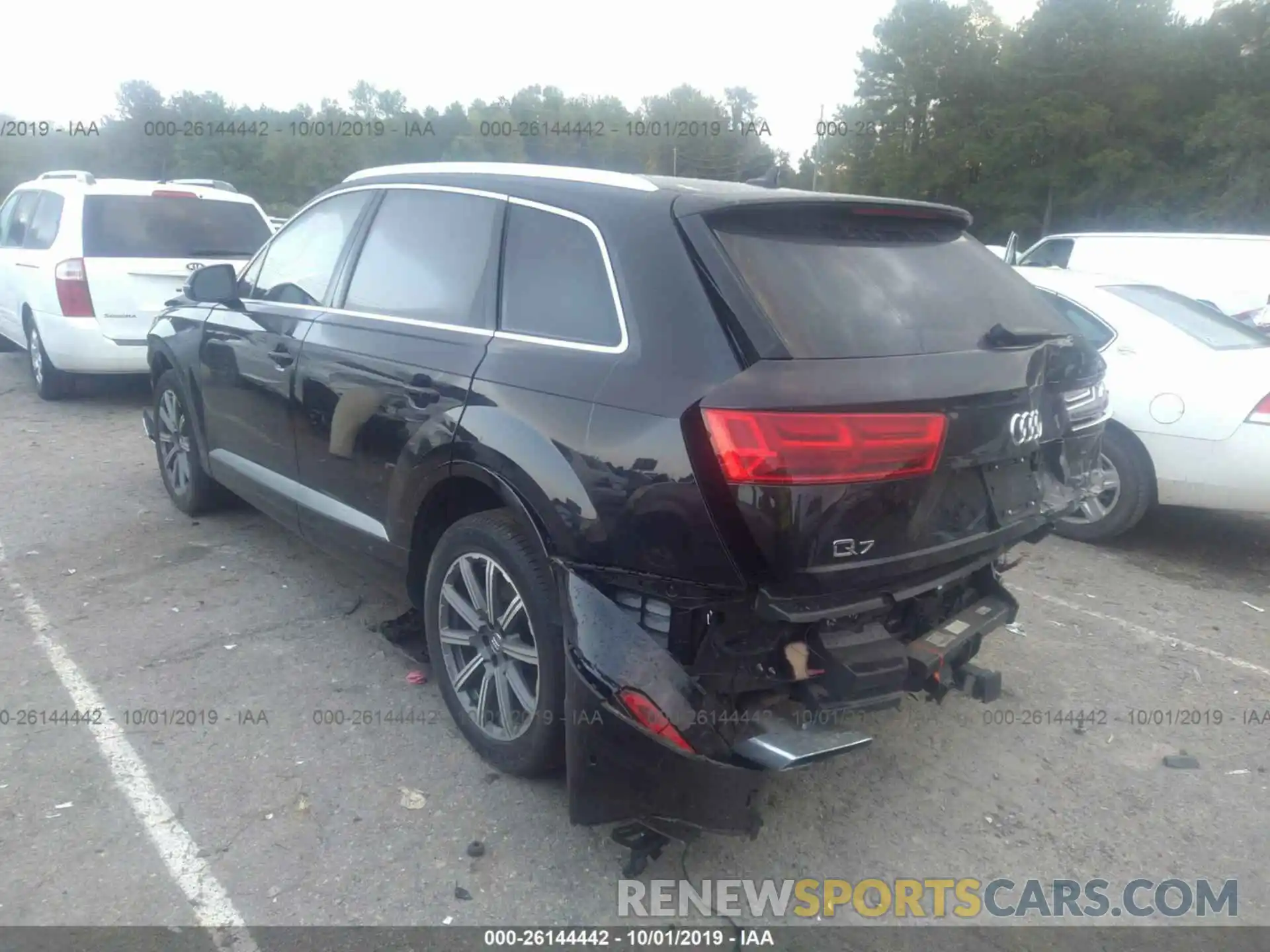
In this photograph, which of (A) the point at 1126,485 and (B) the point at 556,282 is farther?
(A) the point at 1126,485

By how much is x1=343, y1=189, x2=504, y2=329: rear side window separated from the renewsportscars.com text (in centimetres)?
185

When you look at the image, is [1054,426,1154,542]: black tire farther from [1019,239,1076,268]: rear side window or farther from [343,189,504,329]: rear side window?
[1019,239,1076,268]: rear side window

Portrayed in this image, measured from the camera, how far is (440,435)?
3.14 metres

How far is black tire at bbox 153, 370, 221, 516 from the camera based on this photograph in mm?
5273

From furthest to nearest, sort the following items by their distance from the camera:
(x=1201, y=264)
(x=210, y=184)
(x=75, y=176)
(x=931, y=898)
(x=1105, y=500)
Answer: (x=1201, y=264) < (x=210, y=184) < (x=75, y=176) < (x=1105, y=500) < (x=931, y=898)

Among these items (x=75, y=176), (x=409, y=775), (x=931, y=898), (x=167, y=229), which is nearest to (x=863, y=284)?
(x=931, y=898)

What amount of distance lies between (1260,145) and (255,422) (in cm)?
3362

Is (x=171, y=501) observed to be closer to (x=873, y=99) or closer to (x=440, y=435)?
(x=440, y=435)

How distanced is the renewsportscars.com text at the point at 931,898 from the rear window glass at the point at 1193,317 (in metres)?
3.80

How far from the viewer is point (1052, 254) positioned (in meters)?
15.0

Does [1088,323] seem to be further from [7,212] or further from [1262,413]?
[7,212]

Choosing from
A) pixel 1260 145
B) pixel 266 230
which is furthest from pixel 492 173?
pixel 1260 145

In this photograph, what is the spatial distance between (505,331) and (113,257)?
19.6 feet

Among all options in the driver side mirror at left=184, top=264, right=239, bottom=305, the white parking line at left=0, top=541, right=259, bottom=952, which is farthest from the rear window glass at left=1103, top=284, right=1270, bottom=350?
the white parking line at left=0, top=541, right=259, bottom=952
